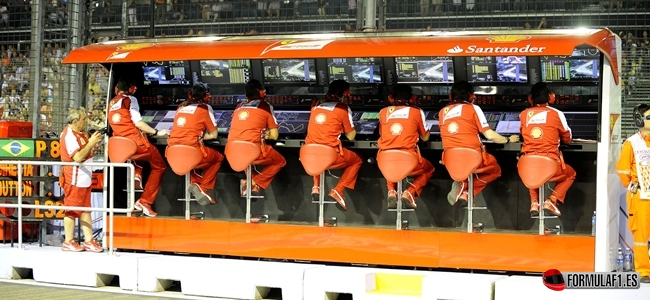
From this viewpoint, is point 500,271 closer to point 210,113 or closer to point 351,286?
point 351,286

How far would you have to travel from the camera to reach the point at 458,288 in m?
8.84

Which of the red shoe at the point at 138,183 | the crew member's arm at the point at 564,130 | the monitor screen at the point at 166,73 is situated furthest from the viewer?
the monitor screen at the point at 166,73

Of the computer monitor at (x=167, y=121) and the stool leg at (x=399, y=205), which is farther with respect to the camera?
the computer monitor at (x=167, y=121)

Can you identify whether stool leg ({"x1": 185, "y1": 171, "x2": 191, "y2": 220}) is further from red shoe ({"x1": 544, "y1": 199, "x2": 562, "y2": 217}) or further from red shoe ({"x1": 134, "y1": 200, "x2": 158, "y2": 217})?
red shoe ({"x1": 544, "y1": 199, "x2": 562, "y2": 217})

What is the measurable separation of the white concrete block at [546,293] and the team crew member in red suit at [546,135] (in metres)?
1.42

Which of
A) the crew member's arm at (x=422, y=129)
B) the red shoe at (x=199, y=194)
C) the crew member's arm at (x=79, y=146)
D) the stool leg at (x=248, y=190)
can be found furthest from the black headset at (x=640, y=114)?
the crew member's arm at (x=79, y=146)

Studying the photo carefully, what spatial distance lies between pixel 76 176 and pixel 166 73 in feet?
6.23

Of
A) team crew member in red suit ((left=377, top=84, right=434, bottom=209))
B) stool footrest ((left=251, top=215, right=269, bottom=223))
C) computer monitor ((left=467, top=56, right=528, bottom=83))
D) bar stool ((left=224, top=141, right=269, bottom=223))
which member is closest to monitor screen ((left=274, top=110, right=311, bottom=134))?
bar stool ((left=224, top=141, right=269, bottom=223))

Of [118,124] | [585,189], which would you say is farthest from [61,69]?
[585,189]

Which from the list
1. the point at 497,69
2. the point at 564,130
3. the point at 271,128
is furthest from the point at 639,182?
the point at 271,128

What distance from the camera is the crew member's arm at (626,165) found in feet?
31.9

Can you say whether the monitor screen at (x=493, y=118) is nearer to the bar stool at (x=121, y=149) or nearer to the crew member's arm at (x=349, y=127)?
the crew member's arm at (x=349, y=127)

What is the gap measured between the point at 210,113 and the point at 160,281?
1931 mm

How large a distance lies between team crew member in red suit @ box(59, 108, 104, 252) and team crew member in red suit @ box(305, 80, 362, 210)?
222 cm
